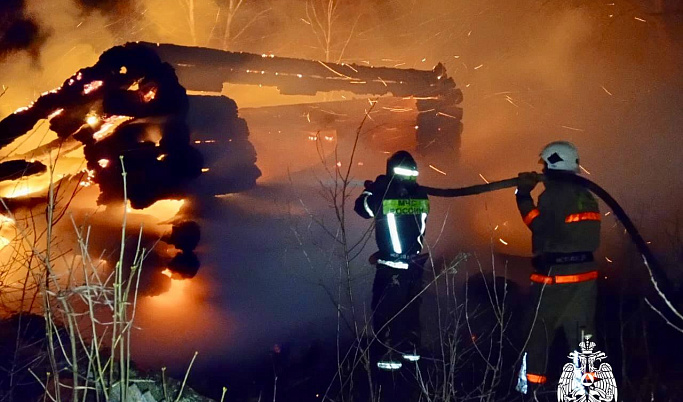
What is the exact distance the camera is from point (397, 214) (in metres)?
4.92

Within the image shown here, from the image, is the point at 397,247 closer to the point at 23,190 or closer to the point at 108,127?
the point at 108,127

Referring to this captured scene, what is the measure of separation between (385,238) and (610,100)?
430 inches

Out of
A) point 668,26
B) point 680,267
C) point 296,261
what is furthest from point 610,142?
point 296,261

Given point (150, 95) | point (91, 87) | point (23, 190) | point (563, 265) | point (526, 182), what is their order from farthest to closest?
1. point (23, 190)
2. point (150, 95)
3. point (91, 87)
4. point (526, 182)
5. point (563, 265)

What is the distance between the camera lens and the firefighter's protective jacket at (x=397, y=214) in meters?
4.93

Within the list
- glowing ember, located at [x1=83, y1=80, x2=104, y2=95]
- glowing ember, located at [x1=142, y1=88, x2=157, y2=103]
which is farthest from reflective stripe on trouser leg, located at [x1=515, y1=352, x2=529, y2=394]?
glowing ember, located at [x1=83, y1=80, x2=104, y2=95]

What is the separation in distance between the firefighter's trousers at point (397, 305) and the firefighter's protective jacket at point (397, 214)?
0.50 ft

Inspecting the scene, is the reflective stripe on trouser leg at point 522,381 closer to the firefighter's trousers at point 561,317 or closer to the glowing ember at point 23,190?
the firefighter's trousers at point 561,317

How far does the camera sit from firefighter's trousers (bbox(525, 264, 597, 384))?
4.26m

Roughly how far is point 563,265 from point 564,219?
1.19ft

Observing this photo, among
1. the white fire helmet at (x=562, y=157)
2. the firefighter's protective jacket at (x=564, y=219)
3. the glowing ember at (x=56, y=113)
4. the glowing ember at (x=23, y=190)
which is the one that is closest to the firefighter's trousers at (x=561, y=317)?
the firefighter's protective jacket at (x=564, y=219)

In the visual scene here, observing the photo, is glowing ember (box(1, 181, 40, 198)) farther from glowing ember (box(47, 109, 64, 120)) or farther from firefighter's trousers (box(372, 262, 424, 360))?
firefighter's trousers (box(372, 262, 424, 360))

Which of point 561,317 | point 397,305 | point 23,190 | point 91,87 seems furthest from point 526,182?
point 23,190

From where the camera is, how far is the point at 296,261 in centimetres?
866
